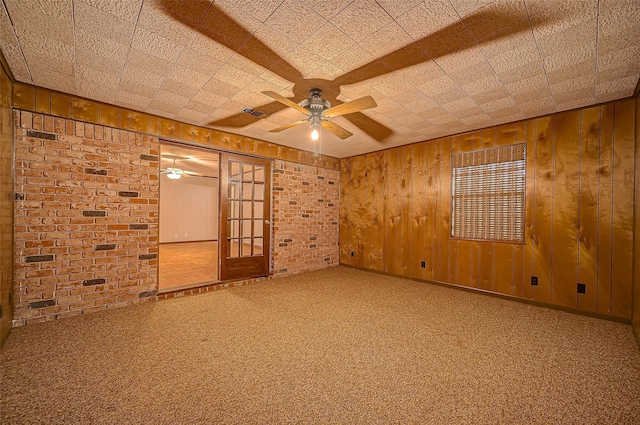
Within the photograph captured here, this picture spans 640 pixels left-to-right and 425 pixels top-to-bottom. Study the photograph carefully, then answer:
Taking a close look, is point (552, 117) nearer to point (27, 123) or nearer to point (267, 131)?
point (267, 131)

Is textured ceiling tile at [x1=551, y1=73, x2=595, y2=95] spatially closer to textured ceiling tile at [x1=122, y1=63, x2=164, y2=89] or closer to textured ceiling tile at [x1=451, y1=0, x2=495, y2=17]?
textured ceiling tile at [x1=451, y1=0, x2=495, y2=17]

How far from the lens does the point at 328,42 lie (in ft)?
6.67

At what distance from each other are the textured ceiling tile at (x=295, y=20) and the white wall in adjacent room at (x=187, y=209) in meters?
8.42

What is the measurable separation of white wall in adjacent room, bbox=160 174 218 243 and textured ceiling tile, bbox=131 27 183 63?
773cm

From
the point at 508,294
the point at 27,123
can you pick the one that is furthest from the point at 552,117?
the point at 27,123

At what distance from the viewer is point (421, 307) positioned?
11.1 feet

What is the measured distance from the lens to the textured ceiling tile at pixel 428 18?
1.71m

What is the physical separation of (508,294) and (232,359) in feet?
12.4

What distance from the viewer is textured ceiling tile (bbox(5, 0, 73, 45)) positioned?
5.57 feet

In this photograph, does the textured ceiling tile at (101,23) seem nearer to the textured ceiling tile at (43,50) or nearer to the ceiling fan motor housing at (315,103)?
the textured ceiling tile at (43,50)

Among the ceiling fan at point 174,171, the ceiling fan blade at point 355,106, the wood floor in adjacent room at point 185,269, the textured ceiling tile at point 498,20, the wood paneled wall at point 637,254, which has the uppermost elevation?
the textured ceiling tile at point 498,20

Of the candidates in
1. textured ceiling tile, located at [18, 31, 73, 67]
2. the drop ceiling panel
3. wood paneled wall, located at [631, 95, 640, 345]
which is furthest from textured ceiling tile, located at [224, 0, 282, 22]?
wood paneled wall, located at [631, 95, 640, 345]

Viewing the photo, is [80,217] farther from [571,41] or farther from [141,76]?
[571,41]

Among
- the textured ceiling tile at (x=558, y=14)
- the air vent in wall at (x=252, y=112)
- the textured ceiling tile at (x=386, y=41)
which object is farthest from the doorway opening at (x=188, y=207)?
the textured ceiling tile at (x=558, y=14)
